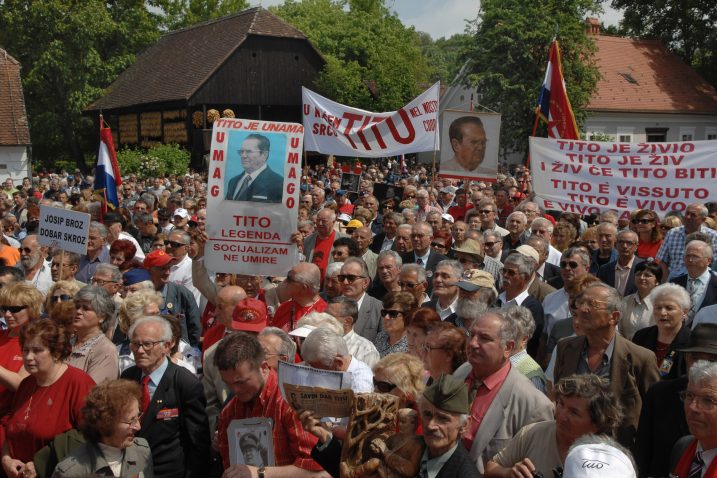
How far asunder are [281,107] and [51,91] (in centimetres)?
1551

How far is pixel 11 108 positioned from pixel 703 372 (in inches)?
1555

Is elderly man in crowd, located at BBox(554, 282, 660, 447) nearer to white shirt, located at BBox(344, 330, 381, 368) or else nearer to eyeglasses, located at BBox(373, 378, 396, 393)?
white shirt, located at BBox(344, 330, 381, 368)

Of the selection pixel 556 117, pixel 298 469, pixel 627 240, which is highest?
pixel 556 117

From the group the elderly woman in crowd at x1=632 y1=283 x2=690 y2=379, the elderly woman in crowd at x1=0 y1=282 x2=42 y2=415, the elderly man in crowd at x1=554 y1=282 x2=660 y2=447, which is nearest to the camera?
the elderly man in crowd at x1=554 y1=282 x2=660 y2=447

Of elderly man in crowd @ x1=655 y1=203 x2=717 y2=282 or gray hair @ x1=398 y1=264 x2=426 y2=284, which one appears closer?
gray hair @ x1=398 y1=264 x2=426 y2=284

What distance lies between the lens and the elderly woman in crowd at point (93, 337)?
5.54m

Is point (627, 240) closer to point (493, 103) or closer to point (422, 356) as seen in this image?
point (422, 356)

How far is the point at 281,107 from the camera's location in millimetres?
43250

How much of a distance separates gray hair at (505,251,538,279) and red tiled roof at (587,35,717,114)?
3524 cm

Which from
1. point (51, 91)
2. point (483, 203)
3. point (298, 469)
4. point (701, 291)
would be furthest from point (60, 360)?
point (51, 91)

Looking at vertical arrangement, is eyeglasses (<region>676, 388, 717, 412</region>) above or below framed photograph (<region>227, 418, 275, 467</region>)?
above

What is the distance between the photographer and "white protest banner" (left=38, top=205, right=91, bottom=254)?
27.9 feet

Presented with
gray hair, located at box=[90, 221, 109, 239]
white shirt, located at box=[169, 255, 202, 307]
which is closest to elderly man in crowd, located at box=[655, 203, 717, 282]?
white shirt, located at box=[169, 255, 202, 307]

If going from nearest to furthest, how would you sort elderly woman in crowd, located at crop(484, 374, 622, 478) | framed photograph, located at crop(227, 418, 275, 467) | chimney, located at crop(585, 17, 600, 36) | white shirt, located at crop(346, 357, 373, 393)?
elderly woman in crowd, located at crop(484, 374, 622, 478), framed photograph, located at crop(227, 418, 275, 467), white shirt, located at crop(346, 357, 373, 393), chimney, located at crop(585, 17, 600, 36)
